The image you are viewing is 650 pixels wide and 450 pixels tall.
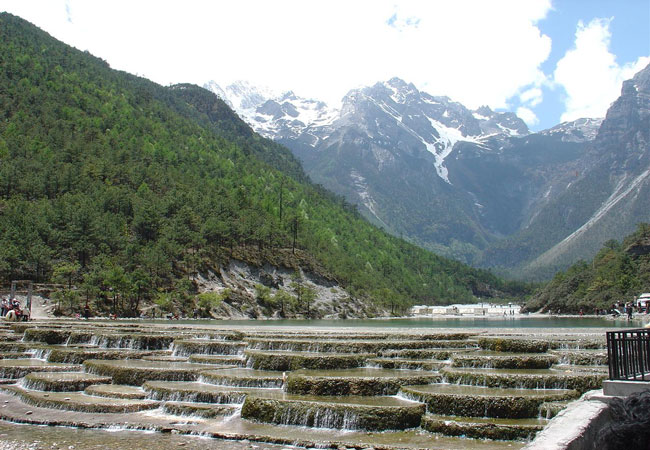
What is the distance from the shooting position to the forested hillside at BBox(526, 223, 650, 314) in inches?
5630

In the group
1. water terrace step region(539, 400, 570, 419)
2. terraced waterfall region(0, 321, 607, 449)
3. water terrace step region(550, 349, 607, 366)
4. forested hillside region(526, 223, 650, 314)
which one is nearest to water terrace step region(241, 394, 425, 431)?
terraced waterfall region(0, 321, 607, 449)

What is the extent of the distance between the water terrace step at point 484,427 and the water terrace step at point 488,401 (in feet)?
0.90

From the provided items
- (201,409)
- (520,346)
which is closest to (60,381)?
(201,409)

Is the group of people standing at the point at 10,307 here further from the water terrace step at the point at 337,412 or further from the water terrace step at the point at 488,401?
the water terrace step at the point at 488,401

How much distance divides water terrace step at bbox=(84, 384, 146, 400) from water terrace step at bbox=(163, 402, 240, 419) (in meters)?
2.98

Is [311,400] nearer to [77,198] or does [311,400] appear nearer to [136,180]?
[77,198]

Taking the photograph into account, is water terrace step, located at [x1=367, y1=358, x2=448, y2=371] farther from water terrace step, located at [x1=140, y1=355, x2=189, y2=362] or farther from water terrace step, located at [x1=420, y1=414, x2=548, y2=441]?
water terrace step, located at [x1=140, y1=355, x2=189, y2=362]

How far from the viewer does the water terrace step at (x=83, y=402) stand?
23672 millimetres

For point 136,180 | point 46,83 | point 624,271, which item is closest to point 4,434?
point 136,180

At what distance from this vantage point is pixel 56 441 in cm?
1953

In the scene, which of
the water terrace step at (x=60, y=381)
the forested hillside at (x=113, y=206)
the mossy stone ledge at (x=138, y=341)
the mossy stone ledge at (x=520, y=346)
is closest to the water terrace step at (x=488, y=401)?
the mossy stone ledge at (x=520, y=346)

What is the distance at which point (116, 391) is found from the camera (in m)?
26.7

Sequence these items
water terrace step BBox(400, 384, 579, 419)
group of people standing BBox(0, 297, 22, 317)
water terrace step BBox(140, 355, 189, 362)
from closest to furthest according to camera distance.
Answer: water terrace step BBox(400, 384, 579, 419) → water terrace step BBox(140, 355, 189, 362) → group of people standing BBox(0, 297, 22, 317)

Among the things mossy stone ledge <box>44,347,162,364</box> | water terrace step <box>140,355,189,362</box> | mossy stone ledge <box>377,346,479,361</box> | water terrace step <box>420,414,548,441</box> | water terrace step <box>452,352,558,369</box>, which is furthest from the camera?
mossy stone ledge <box>44,347,162,364</box>
